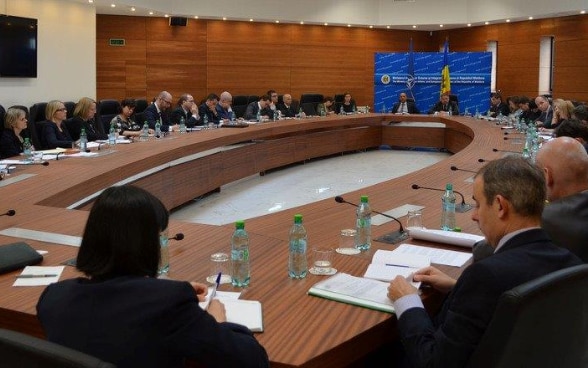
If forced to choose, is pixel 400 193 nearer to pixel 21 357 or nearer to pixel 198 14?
pixel 21 357

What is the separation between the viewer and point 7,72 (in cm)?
845

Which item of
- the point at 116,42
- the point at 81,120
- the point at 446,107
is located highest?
the point at 116,42

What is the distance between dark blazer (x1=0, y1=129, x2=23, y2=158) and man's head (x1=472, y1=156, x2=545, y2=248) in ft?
17.7

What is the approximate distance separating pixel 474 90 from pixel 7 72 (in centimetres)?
915

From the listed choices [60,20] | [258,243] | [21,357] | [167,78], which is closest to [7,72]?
[60,20]

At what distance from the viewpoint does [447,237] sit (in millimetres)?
2883

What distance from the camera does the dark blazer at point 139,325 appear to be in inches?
56.2

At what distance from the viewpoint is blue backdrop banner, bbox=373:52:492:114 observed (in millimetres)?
13547

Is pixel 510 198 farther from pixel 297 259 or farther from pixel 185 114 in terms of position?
pixel 185 114

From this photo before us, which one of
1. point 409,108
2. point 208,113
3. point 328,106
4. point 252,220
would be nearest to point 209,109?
point 208,113

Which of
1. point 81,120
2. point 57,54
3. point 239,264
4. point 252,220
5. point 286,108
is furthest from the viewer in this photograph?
point 286,108

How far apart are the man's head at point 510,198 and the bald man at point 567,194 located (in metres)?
0.61

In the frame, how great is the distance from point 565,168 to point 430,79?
11706 millimetres

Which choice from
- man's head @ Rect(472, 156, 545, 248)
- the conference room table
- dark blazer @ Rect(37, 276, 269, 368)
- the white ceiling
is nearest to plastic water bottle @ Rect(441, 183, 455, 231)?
the conference room table
